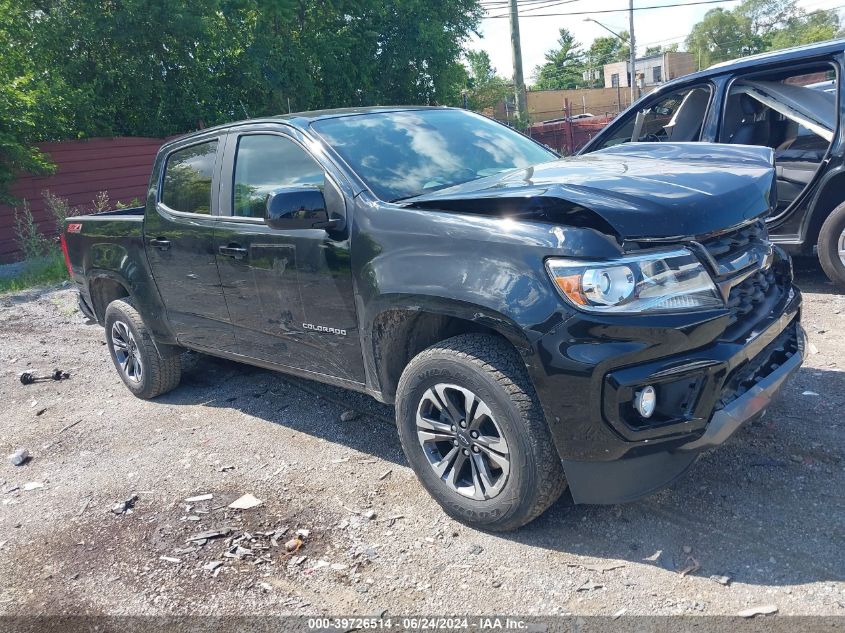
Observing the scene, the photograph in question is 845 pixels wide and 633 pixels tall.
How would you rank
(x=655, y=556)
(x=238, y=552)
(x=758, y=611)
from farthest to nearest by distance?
1. (x=238, y=552)
2. (x=655, y=556)
3. (x=758, y=611)

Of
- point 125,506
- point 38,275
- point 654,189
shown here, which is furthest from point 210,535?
point 38,275

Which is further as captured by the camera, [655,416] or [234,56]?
[234,56]

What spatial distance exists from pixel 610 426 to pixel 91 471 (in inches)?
128

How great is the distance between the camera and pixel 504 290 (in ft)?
9.66

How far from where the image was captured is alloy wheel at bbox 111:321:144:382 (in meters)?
5.62

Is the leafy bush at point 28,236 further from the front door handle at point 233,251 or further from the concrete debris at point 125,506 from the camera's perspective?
the concrete debris at point 125,506

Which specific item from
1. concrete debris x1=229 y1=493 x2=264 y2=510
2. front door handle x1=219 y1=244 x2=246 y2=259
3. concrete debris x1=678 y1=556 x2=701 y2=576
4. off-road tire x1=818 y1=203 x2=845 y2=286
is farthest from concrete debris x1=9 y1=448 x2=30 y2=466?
off-road tire x1=818 y1=203 x2=845 y2=286

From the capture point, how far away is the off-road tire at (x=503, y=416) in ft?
9.78

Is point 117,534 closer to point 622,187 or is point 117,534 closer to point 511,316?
point 511,316

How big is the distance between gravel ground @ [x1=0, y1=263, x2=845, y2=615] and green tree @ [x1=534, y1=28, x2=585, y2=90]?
275ft

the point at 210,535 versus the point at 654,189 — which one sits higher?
the point at 654,189

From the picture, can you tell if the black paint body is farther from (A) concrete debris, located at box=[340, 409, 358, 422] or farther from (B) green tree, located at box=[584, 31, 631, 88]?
(B) green tree, located at box=[584, 31, 631, 88]

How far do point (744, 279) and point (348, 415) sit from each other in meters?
2.62

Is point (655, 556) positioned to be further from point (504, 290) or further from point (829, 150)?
point (829, 150)
